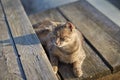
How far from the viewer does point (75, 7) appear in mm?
3666

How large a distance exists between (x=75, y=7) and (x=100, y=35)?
83 centimetres

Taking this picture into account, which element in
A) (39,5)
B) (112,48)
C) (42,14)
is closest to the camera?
(112,48)

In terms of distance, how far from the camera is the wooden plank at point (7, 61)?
6.89 ft

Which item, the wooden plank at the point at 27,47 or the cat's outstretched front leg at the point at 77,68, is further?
the cat's outstretched front leg at the point at 77,68

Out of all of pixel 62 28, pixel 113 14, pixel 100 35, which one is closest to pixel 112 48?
pixel 100 35

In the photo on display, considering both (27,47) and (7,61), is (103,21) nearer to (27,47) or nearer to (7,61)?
(27,47)

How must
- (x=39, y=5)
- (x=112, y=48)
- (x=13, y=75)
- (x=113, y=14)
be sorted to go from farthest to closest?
(x=39, y=5) < (x=113, y=14) < (x=112, y=48) < (x=13, y=75)

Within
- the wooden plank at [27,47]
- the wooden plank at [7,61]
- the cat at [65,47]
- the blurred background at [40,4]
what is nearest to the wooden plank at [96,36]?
the cat at [65,47]

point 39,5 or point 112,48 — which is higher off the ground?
point 112,48

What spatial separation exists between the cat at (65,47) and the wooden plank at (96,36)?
0.23m

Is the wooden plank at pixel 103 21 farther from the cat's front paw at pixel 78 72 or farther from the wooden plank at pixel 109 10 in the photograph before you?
the cat's front paw at pixel 78 72

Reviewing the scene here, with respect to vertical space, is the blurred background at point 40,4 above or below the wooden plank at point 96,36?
below

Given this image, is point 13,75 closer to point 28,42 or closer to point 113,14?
point 28,42

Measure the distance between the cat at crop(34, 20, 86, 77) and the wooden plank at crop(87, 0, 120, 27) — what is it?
153 cm
